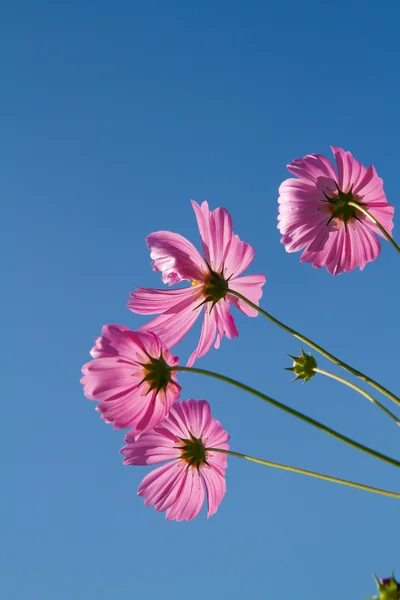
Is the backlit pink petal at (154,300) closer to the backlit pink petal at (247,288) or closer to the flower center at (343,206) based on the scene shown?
the backlit pink petal at (247,288)

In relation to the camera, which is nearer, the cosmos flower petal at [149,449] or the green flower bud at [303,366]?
the cosmos flower petal at [149,449]

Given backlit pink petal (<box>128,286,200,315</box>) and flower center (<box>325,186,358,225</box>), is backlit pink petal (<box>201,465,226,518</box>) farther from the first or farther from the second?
flower center (<box>325,186,358,225</box>)

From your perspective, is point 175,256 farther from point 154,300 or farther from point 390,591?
point 390,591

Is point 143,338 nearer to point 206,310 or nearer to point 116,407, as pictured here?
point 116,407

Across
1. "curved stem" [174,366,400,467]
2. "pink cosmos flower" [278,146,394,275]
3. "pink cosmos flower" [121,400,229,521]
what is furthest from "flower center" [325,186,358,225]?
"curved stem" [174,366,400,467]

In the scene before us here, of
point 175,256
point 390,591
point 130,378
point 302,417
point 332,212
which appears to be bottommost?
point 390,591

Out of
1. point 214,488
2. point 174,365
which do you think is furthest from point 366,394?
point 214,488

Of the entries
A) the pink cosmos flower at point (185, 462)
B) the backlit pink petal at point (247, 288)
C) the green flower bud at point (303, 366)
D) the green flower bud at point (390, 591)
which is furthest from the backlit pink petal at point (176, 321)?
the green flower bud at point (390, 591)
